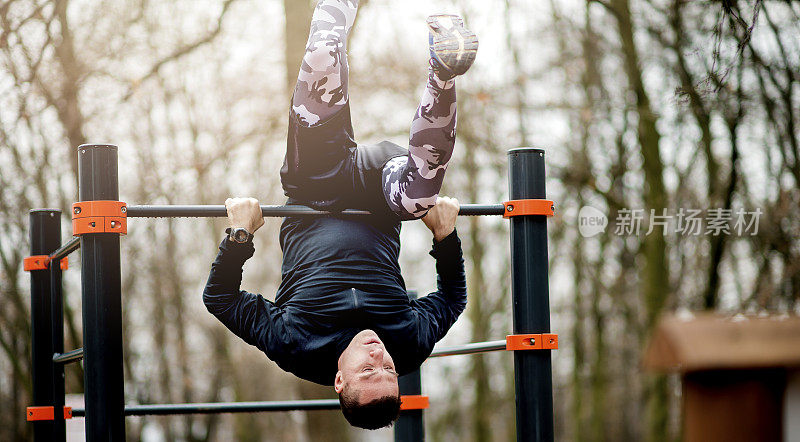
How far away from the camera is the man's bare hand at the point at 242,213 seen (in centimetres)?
273

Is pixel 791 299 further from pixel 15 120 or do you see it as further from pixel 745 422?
pixel 15 120

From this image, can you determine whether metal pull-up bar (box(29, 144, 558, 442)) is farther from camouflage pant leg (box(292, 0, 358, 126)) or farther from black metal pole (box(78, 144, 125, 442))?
camouflage pant leg (box(292, 0, 358, 126))

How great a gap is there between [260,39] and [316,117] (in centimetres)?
725

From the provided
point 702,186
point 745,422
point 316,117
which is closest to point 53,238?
point 316,117

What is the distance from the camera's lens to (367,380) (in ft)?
8.93

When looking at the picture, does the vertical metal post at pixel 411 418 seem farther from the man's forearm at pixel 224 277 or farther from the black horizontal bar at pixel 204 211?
the man's forearm at pixel 224 277

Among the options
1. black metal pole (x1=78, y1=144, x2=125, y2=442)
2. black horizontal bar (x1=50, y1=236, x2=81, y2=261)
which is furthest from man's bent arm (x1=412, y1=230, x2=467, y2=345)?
black horizontal bar (x1=50, y1=236, x2=81, y2=261)

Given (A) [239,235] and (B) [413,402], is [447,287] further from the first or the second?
(B) [413,402]

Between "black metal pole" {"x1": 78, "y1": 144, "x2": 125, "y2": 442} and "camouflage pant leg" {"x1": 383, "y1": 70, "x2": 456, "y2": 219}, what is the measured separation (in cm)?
82

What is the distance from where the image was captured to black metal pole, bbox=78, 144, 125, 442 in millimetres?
2564

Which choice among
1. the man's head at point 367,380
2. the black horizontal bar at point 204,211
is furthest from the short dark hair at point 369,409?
the black horizontal bar at point 204,211

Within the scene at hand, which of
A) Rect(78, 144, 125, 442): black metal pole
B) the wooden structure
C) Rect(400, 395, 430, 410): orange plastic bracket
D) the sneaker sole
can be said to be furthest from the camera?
the wooden structure

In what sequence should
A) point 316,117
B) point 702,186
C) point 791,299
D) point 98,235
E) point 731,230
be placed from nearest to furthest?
point 98,235 < point 316,117 < point 791,299 < point 731,230 < point 702,186

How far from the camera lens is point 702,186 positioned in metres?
11.1
